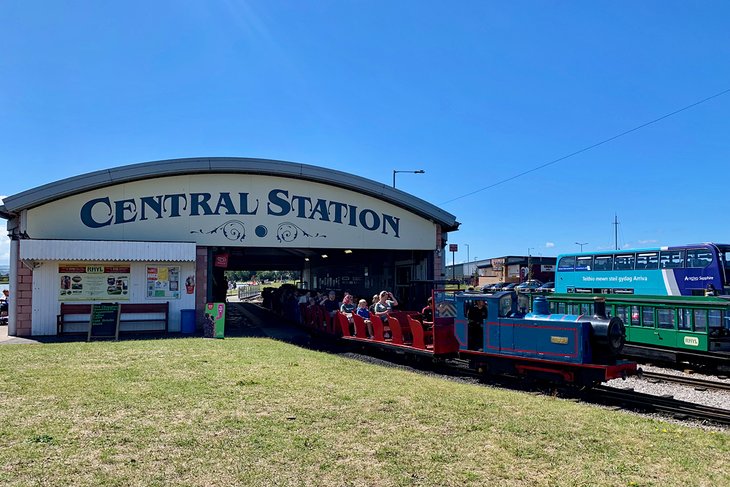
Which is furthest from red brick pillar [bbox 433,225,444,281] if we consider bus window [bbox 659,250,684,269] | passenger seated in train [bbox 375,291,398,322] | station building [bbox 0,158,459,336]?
bus window [bbox 659,250,684,269]

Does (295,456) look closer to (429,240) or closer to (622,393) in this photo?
(622,393)

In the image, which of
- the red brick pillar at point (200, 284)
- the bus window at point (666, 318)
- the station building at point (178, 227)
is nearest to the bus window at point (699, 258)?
the bus window at point (666, 318)

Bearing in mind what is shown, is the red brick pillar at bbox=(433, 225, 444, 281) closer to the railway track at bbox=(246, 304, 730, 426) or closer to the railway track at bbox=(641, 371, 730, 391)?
the railway track at bbox=(246, 304, 730, 426)

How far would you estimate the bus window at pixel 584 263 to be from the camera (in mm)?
23938

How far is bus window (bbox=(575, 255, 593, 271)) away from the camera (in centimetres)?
2394

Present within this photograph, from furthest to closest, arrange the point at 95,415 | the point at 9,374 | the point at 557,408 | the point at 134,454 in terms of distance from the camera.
Answer: 1. the point at 9,374
2. the point at 557,408
3. the point at 95,415
4. the point at 134,454

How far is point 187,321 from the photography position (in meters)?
18.5

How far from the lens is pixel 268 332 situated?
2038 centimetres

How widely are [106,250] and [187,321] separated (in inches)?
142

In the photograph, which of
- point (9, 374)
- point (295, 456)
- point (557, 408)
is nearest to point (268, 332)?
point (9, 374)

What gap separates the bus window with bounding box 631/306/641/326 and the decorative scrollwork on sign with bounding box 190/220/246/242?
13530mm

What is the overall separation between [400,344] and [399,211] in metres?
9.73

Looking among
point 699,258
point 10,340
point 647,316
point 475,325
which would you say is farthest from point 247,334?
point 699,258

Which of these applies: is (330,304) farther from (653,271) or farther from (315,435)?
(653,271)
